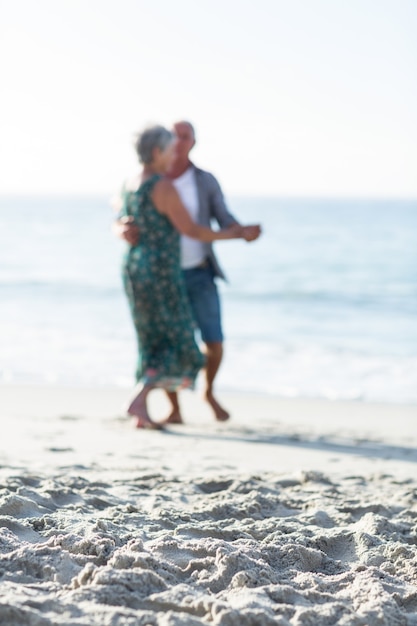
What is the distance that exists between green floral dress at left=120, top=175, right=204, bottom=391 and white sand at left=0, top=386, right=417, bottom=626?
0.38 m

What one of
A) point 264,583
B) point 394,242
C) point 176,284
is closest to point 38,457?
point 176,284

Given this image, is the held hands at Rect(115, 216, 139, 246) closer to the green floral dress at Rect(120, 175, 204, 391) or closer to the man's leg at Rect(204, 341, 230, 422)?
the green floral dress at Rect(120, 175, 204, 391)

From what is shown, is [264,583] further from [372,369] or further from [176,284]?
[372,369]

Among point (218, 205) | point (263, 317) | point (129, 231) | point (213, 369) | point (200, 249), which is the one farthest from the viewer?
point (263, 317)

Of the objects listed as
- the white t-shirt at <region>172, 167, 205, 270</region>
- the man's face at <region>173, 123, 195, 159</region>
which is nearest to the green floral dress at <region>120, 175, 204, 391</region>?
the white t-shirt at <region>172, 167, 205, 270</region>

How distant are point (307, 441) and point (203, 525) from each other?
104 inches

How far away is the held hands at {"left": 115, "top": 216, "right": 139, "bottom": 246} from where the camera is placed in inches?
238

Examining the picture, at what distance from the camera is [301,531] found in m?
3.61

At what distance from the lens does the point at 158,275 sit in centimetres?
609

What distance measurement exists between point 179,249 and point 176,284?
207 millimetres

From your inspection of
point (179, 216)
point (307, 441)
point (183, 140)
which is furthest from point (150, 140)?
point (307, 441)

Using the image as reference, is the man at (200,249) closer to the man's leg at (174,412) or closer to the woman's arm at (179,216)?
the man's leg at (174,412)

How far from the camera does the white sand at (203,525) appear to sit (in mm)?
2660

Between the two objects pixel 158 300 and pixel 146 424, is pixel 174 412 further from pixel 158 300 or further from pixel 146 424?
pixel 158 300
